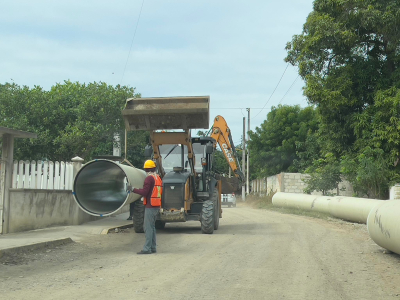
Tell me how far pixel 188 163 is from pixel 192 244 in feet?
13.1

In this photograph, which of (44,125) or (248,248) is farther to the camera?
(44,125)

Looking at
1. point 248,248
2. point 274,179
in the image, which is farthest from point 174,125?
point 274,179

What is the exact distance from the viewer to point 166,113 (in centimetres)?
1379

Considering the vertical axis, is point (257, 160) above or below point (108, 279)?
above

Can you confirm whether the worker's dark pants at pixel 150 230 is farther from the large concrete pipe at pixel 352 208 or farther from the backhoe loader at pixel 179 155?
the large concrete pipe at pixel 352 208

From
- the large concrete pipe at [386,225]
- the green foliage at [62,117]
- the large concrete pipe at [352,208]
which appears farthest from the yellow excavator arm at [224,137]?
the large concrete pipe at [386,225]

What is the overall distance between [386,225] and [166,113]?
247 inches

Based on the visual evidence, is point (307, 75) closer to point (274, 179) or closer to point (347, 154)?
point (347, 154)

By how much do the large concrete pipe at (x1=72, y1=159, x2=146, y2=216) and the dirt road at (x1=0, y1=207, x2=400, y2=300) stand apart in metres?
1.90

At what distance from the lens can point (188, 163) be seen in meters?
15.7

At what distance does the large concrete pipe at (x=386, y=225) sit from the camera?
9968 millimetres

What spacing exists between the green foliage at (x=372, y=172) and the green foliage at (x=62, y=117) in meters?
11.7

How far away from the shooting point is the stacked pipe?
33.4 feet

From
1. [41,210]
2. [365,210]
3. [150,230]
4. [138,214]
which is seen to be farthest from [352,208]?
[41,210]
